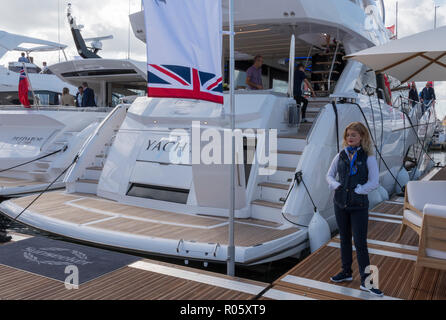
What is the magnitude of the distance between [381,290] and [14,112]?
9816 mm

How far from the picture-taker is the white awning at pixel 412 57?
459 centimetres

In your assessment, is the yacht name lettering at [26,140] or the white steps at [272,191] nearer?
the white steps at [272,191]

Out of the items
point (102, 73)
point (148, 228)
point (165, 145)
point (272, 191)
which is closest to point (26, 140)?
point (165, 145)

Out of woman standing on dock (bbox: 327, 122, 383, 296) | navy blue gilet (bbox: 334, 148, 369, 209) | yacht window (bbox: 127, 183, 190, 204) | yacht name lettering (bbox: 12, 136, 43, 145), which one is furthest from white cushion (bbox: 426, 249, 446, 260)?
yacht name lettering (bbox: 12, 136, 43, 145)

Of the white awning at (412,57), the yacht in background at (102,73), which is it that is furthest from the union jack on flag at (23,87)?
the white awning at (412,57)

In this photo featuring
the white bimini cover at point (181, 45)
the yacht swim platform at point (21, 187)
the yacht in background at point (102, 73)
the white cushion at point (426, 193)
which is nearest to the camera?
the white bimini cover at point (181, 45)

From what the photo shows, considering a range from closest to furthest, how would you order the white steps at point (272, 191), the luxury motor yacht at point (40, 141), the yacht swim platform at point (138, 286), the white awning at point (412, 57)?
the yacht swim platform at point (138, 286) < the white awning at point (412, 57) < the white steps at point (272, 191) < the luxury motor yacht at point (40, 141)

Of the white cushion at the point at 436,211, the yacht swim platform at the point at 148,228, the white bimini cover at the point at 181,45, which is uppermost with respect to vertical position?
the white bimini cover at the point at 181,45

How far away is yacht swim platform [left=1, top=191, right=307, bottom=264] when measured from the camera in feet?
14.8

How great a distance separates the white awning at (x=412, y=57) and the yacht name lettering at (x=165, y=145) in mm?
2685

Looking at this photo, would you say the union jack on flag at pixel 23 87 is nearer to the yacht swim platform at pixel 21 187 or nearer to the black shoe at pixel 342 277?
the yacht swim platform at pixel 21 187

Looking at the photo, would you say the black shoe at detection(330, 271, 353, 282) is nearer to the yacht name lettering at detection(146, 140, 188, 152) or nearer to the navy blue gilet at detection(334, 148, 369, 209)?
the navy blue gilet at detection(334, 148, 369, 209)

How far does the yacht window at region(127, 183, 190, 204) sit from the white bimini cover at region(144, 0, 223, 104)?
8.61ft
